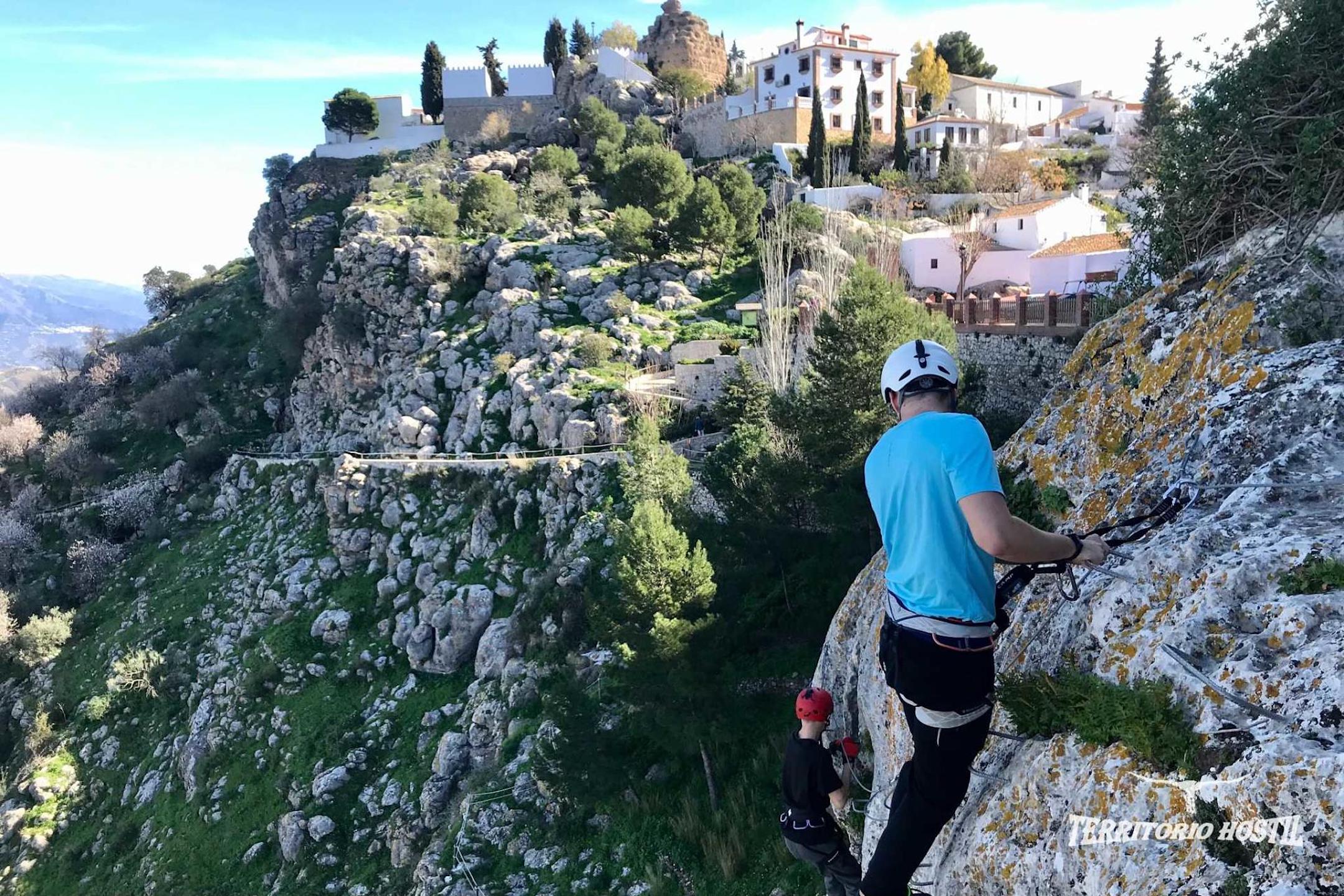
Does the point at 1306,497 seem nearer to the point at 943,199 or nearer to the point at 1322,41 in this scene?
the point at 1322,41

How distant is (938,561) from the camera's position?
3.29 m

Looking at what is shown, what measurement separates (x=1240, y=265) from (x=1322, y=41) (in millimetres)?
1679

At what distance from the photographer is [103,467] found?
132 ft

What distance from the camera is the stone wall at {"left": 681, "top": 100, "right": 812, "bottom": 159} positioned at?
4891cm

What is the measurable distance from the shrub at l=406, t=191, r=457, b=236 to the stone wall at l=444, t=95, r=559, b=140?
2366 centimetres

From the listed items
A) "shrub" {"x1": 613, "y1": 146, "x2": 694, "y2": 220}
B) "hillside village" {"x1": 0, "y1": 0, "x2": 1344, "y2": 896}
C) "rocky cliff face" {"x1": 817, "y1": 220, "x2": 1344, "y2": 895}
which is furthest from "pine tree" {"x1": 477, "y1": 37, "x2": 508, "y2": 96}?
"rocky cliff face" {"x1": 817, "y1": 220, "x2": 1344, "y2": 895}

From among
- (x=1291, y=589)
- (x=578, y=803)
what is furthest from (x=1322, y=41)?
(x=578, y=803)

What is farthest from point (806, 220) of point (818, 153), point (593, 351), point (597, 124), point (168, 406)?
point (168, 406)

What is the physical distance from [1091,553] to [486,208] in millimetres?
43001

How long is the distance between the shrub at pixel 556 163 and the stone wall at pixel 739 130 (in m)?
9.94

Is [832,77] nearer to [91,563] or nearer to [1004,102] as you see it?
[1004,102]

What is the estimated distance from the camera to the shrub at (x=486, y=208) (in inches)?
1649

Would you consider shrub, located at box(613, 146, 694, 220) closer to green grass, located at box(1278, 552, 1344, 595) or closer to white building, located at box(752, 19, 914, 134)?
white building, located at box(752, 19, 914, 134)

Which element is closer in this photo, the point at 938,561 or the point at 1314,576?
the point at 1314,576
